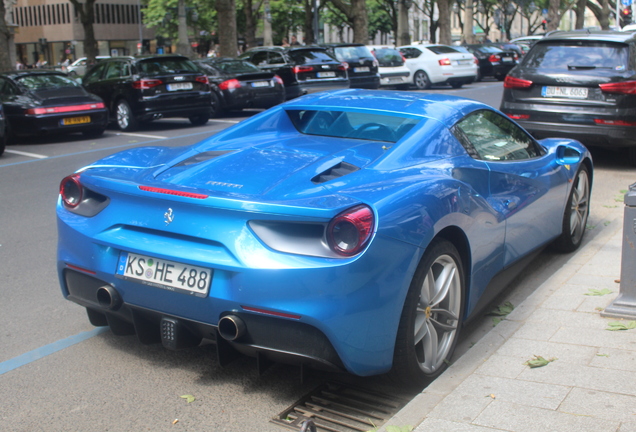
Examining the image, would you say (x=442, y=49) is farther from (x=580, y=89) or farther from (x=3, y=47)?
(x=580, y=89)

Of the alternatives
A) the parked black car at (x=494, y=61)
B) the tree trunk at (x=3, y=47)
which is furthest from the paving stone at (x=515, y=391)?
the parked black car at (x=494, y=61)

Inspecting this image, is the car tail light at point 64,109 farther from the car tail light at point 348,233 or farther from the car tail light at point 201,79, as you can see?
the car tail light at point 348,233

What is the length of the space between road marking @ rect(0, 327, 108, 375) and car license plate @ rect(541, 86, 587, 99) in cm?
689

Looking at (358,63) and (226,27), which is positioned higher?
(226,27)

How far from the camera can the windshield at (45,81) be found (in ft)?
47.0

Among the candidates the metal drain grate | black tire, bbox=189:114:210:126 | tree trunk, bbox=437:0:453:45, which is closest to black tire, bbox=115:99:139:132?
black tire, bbox=189:114:210:126

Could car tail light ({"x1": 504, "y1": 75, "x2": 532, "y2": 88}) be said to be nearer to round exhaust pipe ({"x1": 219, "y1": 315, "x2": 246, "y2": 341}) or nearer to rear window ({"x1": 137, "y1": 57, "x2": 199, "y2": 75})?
round exhaust pipe ({"x1": 219, "y1": 315, "x2": 246, "y2": 341})

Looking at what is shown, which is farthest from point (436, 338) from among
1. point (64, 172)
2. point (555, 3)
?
point (555, 3)

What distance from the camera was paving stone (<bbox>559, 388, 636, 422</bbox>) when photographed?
3.02 metres

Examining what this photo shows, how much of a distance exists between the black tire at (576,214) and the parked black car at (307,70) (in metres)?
14.4

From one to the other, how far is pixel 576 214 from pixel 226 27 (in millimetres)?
25761

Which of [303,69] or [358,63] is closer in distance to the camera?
[303,69]

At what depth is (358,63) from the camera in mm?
22531

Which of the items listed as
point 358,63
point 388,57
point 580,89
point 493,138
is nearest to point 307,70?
point 358,63
